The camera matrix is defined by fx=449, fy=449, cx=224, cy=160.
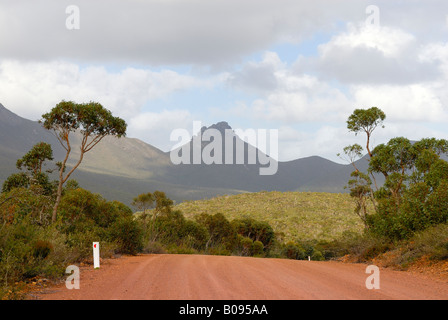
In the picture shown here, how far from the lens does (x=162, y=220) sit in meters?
43.1

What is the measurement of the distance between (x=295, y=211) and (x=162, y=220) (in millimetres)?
37051

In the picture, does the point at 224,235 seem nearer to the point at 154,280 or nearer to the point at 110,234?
the point at 110,234

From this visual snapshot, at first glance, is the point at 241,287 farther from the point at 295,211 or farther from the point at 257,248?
the point at 295,211

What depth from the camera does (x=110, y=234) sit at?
23.5 meters

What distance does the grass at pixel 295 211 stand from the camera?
2419 inches

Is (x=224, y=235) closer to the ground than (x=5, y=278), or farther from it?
closer to the ground

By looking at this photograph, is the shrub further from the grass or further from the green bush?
the green bush

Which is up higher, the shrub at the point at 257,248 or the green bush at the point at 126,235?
the green bush at the point at 126,235

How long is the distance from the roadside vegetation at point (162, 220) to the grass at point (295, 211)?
39.2 feet

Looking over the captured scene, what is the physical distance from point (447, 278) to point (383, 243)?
25.7 feet

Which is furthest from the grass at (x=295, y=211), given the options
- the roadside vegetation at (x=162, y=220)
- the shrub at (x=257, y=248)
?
the roadside vegetation at (x=162, y=220)

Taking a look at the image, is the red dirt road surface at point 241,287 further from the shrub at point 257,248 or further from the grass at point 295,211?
the grass at point 295,211

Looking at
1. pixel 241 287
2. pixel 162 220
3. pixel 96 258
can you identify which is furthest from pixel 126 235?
pixel 162 220
